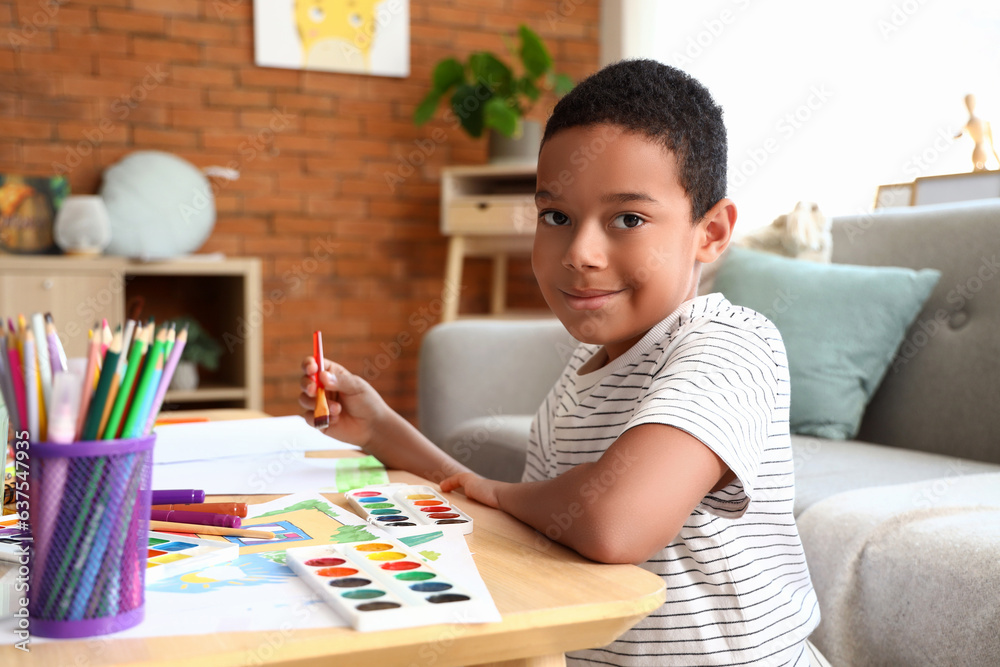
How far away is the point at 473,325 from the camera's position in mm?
1938

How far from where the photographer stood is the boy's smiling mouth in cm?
78

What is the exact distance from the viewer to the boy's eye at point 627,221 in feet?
2.50

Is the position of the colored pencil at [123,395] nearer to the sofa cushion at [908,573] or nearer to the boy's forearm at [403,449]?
the boy's forearm at [403,449]

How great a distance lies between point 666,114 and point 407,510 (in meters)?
0.40

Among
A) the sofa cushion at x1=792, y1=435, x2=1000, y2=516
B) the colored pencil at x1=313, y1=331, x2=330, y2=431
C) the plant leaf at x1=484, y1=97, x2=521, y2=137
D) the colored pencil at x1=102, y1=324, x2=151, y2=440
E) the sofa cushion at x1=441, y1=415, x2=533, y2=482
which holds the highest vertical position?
the plant leaf at x1=484, y1=97, x2=521, y2=137

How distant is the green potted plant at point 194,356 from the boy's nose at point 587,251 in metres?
2.32

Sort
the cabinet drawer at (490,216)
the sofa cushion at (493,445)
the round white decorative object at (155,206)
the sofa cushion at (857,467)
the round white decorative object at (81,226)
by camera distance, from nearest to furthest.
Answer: the sofa cushion at (857,467) < the sofa cushion at (493,445) < the round white decorative object at (81,226) < the round white decorative object at (155,206) < the cabinet drawer at (490,216)

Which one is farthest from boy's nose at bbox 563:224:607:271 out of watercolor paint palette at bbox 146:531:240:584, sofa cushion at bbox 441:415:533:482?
sofa cushion at bbox 441:415:533:482

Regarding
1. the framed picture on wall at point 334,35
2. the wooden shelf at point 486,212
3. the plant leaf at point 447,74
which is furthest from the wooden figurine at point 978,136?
the framed picture on wall at point 334,35

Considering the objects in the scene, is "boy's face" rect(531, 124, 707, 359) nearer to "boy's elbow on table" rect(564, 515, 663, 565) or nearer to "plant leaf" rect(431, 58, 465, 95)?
"boy's elbow on table" rect(564, 515, 663, 565)

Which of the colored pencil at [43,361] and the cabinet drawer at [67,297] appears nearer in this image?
the colored pencil at [43,361]

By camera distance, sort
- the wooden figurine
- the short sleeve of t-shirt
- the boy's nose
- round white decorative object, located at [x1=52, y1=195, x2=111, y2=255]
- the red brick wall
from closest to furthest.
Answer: the short sleeve of t-shirt, the boy's nose, the wooden figurine, round white decorative object, located at [x1=52, y1=195, x2=111, y2=255], the red brick wall

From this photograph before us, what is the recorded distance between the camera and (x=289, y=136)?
333 centimetres

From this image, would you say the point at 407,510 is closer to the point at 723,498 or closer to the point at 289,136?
the point at 723,498
